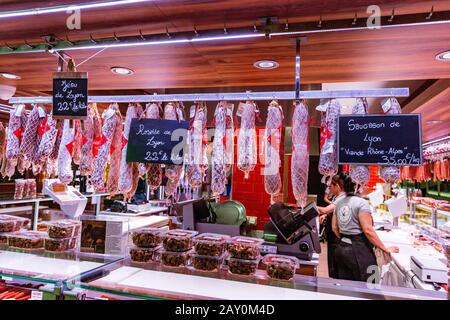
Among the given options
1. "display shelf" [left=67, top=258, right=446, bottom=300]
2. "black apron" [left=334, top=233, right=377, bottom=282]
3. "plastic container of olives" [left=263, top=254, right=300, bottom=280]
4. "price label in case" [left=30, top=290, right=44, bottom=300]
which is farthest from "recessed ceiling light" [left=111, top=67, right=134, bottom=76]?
"black apron" [left=334, top=233, right=377, bottom=282]

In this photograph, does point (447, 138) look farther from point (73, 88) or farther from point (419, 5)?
point (73, 88)

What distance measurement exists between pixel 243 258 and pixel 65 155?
1350 mm

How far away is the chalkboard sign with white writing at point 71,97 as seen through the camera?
189 centimetres

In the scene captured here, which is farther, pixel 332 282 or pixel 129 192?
pixel 129 192

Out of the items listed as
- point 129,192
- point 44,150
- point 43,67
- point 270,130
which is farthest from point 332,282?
point 43,67

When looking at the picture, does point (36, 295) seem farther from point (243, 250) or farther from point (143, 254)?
point (243, 250)

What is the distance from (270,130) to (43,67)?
1.77 metres

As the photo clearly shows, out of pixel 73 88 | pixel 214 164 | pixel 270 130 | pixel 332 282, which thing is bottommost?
pixel 332 282

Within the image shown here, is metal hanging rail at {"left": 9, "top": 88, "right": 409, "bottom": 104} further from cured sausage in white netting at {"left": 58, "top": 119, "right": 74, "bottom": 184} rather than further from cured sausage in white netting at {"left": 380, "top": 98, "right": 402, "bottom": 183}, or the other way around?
cured sausage in white netting at {"left": 58, "top": 119, "right": 74, "bottom": 184}

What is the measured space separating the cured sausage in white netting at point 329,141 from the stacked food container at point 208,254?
711 mm

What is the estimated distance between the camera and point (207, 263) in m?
1.75

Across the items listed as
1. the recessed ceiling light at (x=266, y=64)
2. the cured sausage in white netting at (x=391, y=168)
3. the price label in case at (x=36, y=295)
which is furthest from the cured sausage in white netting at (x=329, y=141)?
the price label in case at (x=36, y=295)

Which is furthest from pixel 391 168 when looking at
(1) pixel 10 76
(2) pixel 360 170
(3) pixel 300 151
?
(1) pixel 10 76

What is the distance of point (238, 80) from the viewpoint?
2.42m
